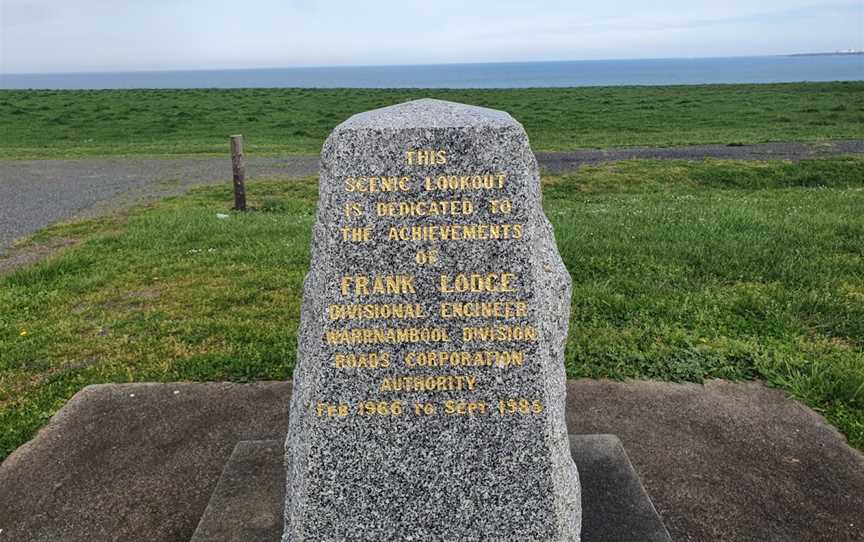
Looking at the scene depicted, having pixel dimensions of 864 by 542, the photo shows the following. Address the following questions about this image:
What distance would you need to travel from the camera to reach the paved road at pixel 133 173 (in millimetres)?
14375

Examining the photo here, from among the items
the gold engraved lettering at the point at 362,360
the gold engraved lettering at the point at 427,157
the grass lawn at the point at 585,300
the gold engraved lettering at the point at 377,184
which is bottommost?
the grass lawn at the point at 585,300

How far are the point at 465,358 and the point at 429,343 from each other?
0.19m

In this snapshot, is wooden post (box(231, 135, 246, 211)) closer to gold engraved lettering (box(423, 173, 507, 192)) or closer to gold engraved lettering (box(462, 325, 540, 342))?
gold engraved lettering (box(423, 173, 507, 192))

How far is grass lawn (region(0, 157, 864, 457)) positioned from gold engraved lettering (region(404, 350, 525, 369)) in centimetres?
306

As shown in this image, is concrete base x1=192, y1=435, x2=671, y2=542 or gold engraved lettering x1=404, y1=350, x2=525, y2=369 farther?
concrete base x1=192, y1=435, x2=671, y2=542

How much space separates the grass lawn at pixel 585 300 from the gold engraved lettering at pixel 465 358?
3.06m

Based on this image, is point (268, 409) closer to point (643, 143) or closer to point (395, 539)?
point (395, 539)

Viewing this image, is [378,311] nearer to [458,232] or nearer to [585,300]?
[458,232]

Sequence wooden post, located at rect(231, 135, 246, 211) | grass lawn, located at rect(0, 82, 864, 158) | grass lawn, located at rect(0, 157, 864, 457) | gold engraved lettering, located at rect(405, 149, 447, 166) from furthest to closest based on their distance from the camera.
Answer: grass lawn, located at rect(0, 82, 864, 158) < wooden post, located at rect(231, 135, 246, 211) < grass lawn, located at rect(0, 157, 864, 457) < gold engraved lettering, located at rect(405, 149, 447, 166)

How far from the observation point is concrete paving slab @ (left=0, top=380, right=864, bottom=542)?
4207 mm

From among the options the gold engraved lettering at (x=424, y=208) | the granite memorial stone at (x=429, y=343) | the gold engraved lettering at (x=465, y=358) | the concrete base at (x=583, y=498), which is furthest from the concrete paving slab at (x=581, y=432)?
the gold engraved lettering at (x=424, y=208)

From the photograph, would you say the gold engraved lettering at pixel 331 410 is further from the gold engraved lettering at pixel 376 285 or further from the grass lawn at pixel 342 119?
the grass lawn at pixel 342 119

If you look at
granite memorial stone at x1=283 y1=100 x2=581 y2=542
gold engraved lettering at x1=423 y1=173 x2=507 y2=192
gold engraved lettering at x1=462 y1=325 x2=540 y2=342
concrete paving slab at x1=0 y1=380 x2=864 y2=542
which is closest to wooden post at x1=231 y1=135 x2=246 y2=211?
concrete paving slab at x1=0 y1=380 x2=864 y2=542

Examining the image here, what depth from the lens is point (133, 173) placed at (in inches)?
752
